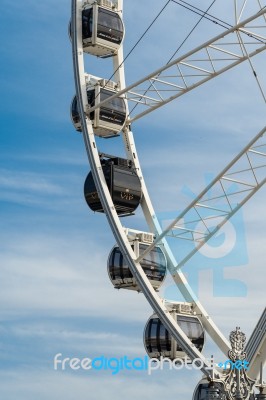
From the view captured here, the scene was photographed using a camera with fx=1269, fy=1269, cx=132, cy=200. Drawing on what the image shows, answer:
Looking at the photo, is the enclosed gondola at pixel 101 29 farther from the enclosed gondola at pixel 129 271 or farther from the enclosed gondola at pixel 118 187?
the enclosed gondola at pixel 129 271

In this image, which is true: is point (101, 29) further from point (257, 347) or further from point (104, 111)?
point (257, 347)

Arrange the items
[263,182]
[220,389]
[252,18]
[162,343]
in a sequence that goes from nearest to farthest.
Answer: [220,389] → [252,18] → [263,182] → [162,343]

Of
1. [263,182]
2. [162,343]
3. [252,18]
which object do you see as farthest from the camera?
[162,343]

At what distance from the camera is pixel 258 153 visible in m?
38.0

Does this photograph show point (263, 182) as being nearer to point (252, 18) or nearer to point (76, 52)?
point (252, 18)

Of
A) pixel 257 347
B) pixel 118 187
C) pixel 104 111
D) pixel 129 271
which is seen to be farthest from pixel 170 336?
pixel 104 111

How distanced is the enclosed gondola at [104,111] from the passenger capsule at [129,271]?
3902 mm

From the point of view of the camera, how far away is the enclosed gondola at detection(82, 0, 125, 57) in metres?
41.7

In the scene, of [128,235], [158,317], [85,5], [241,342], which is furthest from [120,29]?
[241,342]

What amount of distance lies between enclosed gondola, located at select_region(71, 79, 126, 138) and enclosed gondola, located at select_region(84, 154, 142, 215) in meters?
0.91

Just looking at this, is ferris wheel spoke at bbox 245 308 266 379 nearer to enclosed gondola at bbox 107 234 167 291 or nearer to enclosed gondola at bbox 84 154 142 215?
enclosed gondola at bbox 107 234 167 291

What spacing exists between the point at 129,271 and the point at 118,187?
2710 mm

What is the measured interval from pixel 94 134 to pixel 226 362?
858cm

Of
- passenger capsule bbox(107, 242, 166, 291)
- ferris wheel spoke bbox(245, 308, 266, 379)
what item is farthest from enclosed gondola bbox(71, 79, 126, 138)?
ferris wheel spoke bbox(245, 308, 266, 379)
